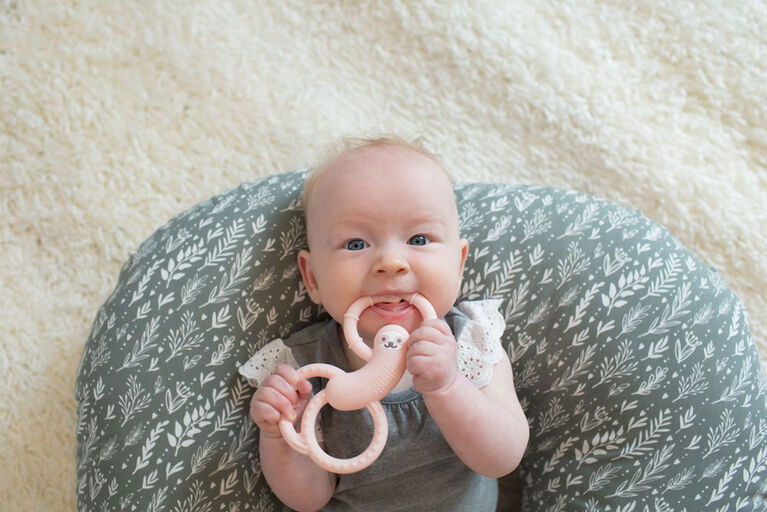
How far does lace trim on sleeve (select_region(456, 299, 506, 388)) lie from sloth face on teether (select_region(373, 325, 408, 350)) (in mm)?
141

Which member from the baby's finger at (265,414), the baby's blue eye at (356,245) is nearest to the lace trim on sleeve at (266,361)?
the baby's finger at (265,414)

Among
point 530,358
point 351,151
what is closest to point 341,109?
point 351,151

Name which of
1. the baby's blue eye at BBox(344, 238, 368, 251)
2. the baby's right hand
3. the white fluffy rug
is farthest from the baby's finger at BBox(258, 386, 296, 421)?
the white fluffy rug

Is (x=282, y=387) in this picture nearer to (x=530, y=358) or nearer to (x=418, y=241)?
(x=418, y=241)

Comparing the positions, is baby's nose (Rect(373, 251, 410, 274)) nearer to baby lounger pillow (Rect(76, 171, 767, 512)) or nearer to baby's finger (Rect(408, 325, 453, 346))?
baby's finger (Rect(408, 325, 453, 346))

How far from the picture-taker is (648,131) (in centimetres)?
145

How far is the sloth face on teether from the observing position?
890mm

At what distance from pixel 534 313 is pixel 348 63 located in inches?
29.2

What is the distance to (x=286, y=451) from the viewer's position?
3.14 ft

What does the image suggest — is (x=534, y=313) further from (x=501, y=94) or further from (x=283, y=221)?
(x=501, y=94)

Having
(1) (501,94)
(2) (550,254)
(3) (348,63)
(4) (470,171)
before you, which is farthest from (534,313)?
(3) (348,63)

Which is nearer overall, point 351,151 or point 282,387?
point 282,387

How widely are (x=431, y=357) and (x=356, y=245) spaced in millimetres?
207

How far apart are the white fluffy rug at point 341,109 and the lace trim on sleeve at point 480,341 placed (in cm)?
46
